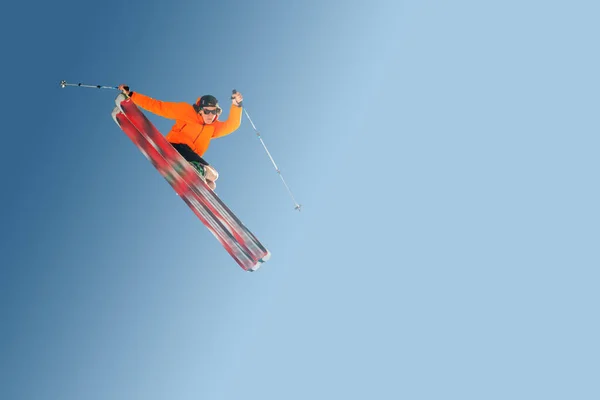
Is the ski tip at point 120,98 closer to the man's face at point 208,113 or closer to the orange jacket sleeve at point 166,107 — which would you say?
the orange jacket sleeve at point 166,107

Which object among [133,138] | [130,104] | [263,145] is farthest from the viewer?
[263,145]

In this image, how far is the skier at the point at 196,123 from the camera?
1109 cm

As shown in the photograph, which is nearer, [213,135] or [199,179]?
[199,179]

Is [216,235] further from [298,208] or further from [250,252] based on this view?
[298,208]

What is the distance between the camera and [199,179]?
432 inches

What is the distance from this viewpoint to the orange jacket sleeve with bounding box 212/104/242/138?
1180 cm

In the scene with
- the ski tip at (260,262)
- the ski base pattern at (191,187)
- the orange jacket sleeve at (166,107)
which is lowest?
the ski tip at (260,262)

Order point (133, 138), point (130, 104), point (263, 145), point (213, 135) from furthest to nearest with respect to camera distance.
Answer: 1. point (263, 145)
2. point (213, 135)
3. point (133, 138)
4. point (130, 104)

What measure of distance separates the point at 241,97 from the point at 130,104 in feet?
6.69

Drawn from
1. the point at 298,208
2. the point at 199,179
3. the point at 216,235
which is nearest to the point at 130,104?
the point at 199,179

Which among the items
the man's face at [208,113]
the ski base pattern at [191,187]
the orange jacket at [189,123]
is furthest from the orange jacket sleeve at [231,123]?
the ski base pattern at [191,187]

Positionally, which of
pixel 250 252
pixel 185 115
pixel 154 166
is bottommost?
pixel 250 252

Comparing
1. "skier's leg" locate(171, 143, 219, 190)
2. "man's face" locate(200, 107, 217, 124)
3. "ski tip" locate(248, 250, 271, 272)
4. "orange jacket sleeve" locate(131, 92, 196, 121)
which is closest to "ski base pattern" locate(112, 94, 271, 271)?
"ski tip" locate(248, 250, 271, 272)

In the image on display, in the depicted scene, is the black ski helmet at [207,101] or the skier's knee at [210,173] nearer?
the black ski helmet at [207,101]
